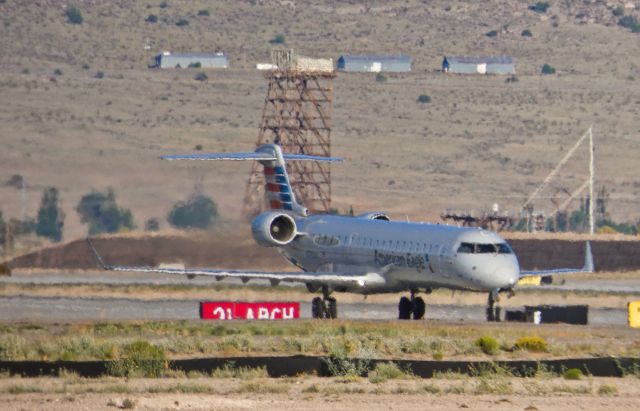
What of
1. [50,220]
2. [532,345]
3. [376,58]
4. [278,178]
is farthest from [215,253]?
[376,58]

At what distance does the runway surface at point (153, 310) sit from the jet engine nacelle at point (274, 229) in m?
3.15

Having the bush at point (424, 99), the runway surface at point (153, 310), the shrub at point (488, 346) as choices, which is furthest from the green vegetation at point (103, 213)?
the shrub at point (488, 346)

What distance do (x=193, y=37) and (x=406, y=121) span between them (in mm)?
33673

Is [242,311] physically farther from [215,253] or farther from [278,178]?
[215,253]

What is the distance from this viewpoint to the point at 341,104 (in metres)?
160

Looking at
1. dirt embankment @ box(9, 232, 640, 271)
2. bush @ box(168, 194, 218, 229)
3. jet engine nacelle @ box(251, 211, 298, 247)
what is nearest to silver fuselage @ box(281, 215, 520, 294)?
jet engine nacelle @ box(251, 211, 298, 247)

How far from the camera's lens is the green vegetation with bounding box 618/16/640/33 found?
632 feet

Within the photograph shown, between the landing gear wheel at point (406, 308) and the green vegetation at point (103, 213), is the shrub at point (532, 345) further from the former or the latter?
the green vegetation at point (103, 213)

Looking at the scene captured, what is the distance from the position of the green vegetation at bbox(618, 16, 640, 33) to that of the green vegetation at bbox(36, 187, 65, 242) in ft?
324

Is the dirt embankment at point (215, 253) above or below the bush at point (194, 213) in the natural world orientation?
below

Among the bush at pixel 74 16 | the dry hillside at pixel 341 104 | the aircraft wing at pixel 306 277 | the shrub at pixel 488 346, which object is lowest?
the shrub at pixel 488 346

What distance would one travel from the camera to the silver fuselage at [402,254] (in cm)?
5094

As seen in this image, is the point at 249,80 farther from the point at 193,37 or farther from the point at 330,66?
the point at 330,66

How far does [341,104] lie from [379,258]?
107 meters
